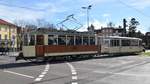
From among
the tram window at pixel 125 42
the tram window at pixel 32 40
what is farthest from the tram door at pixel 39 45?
the tram window at pixel 125 42

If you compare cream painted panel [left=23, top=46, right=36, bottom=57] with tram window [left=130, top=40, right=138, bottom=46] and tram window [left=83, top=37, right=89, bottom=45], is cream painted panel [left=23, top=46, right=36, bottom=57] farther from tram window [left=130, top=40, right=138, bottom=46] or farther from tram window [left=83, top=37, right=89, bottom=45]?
tram window [left=130, top=40, right=138, bottom=46]

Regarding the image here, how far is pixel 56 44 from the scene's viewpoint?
32.8m

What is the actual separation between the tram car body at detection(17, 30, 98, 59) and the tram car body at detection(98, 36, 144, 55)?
428 centimetres

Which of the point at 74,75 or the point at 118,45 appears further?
the point at 118,45

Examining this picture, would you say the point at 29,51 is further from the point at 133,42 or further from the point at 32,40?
the point at 133,42

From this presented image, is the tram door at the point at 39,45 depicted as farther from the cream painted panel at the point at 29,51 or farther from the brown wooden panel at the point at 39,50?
the cream painted panel at the point at 29,51

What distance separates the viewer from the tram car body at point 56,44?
30516 mm

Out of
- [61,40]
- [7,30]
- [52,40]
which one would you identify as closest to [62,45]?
[61,40]

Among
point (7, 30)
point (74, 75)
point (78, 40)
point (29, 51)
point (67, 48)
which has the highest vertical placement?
point (7, 30)

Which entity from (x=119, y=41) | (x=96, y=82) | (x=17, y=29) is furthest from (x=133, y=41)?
(x=17, y=29)

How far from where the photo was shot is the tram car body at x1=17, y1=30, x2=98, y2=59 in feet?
100

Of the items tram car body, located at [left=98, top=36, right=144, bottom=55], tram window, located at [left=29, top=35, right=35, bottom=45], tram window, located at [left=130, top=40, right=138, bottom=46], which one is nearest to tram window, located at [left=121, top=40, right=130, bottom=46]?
tram car body, located at [left=98, top=36, right=144, bottom=55]

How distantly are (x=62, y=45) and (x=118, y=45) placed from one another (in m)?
16.0

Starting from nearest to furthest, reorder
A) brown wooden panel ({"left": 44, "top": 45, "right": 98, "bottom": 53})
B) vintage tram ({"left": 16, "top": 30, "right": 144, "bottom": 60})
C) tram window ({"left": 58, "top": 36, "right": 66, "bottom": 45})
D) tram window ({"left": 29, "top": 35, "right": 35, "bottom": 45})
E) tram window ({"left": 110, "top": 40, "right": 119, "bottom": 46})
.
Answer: vintage tram ({"left": 16, "top": 30, "right": 144, "bottom": 60}), tram window ({"left": 29, "top": 35, "right": 35, "bottom": 45}), brown wooden panel ({"left": 44, "top": 45, "right": 98, "bottom": 53}), tram window ({"left": 58, "top": 36, "right": 66, "bottom": 45}), tram window ({"left": 110, "top": 40, "right": 119, "bottom": 46})
